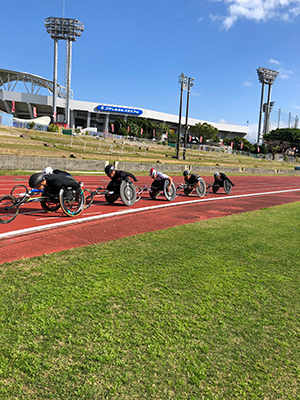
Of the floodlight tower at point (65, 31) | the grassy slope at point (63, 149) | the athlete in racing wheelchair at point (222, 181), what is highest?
the floodlight tower at point (65, 31)

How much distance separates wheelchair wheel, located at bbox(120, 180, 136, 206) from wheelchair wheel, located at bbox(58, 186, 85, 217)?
2.06 metres

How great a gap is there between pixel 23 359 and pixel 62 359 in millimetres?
332

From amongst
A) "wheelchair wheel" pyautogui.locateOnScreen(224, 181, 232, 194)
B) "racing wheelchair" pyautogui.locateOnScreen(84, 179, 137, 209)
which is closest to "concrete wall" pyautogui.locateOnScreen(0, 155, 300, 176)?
"wheelchair wheel" pyautogui.locateOnScreen(224, 181, 232, 194)

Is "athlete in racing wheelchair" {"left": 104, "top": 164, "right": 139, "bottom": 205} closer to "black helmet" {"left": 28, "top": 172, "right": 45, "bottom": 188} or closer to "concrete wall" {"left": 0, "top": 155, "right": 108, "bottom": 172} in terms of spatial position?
"black helmet" {"left": 28, "top": 172, "right": 45, "bottom": 188}

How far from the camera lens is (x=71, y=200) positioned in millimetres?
8320

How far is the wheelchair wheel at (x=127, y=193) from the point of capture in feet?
34.0

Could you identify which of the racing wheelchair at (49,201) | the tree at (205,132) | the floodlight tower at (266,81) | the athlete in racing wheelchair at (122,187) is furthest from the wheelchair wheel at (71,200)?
the floodlight tower at (266,81)

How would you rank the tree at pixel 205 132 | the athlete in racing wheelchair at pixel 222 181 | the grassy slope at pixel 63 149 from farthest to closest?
the tree at pixel 205 132, the grassy slope at pixel 63 149, the athlete in racing wheelchair at pixel 222 181

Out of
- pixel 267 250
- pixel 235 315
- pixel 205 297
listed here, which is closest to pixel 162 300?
pixel 205 297

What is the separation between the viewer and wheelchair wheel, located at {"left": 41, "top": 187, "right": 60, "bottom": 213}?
798cm

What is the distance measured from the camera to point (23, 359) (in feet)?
8.86

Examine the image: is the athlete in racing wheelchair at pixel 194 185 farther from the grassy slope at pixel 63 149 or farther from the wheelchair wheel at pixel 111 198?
the grassy slope at pixel 63 149

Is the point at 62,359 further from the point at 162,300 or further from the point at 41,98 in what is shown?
the point at 41,98

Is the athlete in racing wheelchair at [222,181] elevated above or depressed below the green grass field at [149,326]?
above
